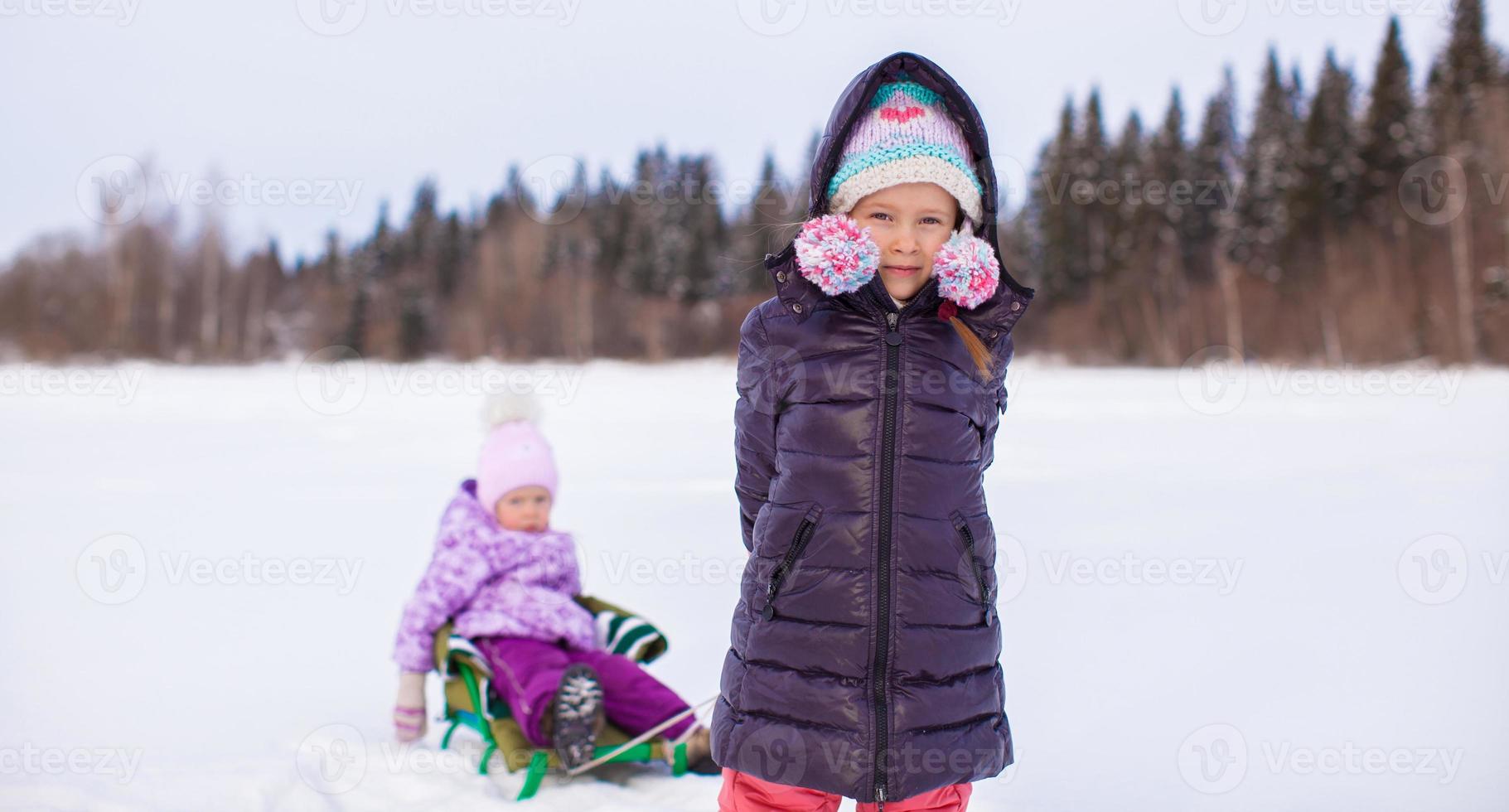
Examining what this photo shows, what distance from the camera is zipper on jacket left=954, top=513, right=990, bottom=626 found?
1752mm

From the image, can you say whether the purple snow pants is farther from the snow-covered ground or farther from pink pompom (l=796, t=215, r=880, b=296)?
pink pompom (l=796, t=215, r=880, b=296)

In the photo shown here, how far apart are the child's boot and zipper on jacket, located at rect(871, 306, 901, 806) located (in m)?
1.46

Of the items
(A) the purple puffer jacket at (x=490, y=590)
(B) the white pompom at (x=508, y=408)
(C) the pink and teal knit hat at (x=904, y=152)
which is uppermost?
(C) the pink and teal knit hat at (x=904, y=152)

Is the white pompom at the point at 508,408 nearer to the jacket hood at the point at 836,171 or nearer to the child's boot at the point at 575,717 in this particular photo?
the child's boot at the point at 575,717

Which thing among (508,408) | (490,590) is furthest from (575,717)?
(508,408)

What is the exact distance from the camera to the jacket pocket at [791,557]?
1718mm

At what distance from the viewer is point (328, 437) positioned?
12.5 meters

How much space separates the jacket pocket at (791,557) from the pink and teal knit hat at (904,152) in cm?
59

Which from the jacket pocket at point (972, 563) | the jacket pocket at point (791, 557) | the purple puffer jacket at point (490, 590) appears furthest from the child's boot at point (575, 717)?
the jacket pocket at point (972, 563)

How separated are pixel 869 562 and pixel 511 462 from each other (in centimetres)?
216

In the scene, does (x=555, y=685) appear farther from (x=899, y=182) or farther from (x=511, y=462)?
(x=899, y=182)

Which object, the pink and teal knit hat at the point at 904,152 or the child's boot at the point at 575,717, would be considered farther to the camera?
the child's boot at the point at 575,717

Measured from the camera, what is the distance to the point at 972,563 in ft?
5.77

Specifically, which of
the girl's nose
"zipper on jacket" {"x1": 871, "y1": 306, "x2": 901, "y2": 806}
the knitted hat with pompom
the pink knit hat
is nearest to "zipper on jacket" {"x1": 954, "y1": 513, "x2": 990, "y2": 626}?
"zipper on jacket" {"x1": 871, "y1": 306, "x2": 901, "y2": 806}
